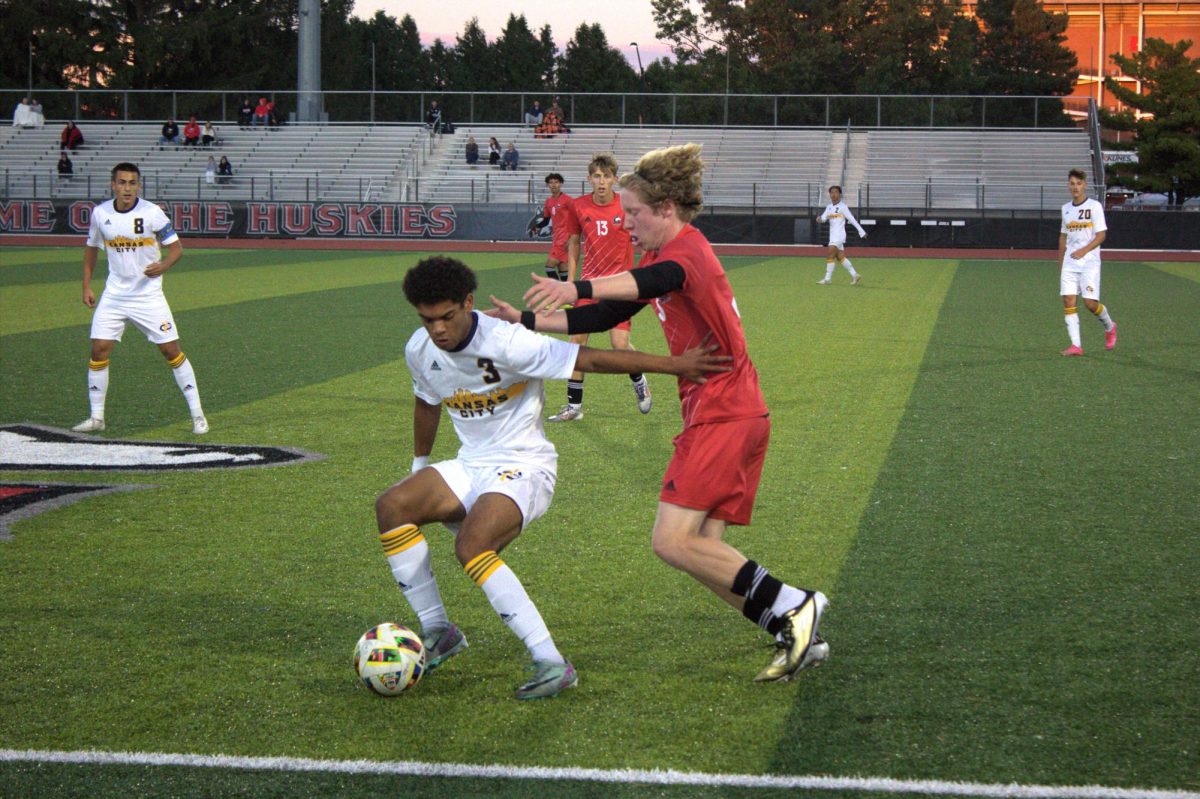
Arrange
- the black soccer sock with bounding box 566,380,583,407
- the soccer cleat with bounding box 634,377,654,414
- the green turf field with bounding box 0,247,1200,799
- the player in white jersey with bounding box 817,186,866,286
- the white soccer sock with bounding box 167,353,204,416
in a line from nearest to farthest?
the green turf field with bounding box 0,247,1200,799 → the white soccer sock with bounding box 167,353,204,416 → the black soccer sock with bounding box 566,380,583,407 → the soccer cleat with bounding box 634,377,654,414 → the player in white jersey with bounding box 817,186,866,286

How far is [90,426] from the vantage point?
10281mm

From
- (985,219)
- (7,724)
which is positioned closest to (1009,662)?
(7,724)

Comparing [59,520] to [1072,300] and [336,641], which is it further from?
[1072,300]

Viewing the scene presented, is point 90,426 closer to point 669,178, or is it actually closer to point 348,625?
point 348,625

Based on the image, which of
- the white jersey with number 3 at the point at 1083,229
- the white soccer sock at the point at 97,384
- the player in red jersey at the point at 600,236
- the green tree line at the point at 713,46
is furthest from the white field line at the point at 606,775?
the green tree line at the point at 713,46

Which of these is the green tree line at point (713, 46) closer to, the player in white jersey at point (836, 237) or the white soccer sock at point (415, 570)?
the player in white jersey at point (836, 237)

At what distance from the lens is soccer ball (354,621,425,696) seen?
4793mm

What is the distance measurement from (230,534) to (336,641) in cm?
197

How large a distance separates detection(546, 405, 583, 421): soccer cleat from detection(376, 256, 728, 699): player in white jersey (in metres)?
5.59

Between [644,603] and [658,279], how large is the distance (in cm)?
187

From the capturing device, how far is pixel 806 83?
66688mm

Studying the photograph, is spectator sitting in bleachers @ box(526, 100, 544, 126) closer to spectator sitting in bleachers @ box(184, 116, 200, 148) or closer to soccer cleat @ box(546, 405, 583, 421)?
spectator sitting in bleachers @ box(184, 116, 200, 148)

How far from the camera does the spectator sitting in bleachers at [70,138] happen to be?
48.3m

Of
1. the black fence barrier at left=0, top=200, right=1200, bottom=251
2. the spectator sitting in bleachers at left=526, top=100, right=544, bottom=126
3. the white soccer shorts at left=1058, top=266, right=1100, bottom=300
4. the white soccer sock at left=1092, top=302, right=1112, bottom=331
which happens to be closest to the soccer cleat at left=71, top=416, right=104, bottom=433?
the white soccer shorts at left=1058, top=266, right=1100, bottom=300
